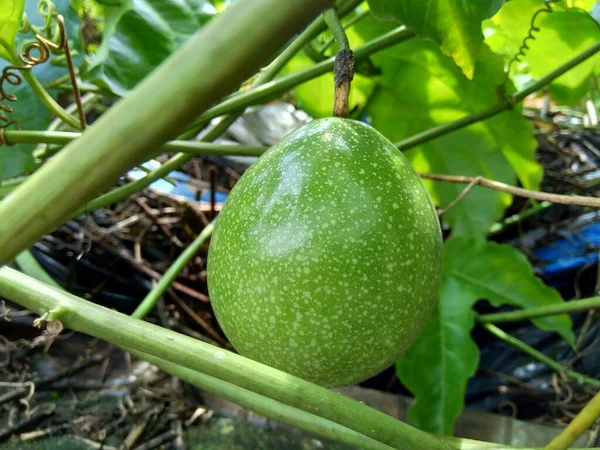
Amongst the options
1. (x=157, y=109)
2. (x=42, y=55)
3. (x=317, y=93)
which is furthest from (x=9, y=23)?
(x=317, y=93)

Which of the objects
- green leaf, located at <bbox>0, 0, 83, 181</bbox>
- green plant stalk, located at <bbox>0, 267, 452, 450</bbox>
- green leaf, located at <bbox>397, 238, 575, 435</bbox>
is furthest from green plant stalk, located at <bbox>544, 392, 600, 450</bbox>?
green leaf, located at <bbox>0, 0, 83, 181</bbox>

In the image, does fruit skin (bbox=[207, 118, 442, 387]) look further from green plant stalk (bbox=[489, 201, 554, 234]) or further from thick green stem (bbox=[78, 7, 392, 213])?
green plant stalk (bbox=[489, 201, 554, 234])

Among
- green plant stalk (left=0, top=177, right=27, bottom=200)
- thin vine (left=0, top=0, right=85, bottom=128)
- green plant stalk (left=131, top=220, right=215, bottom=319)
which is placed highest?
thin vine (left=0, top=0, right=85, bottom=128)

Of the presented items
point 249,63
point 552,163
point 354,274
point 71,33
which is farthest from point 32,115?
point 552,163

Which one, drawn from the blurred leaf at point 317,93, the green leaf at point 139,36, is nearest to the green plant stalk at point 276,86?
the green leaf at point 139,36

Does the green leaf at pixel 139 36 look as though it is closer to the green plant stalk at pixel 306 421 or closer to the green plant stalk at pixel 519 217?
the green plant stalk at pixel 306 421

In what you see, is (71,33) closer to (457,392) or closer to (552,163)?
(457,392)
